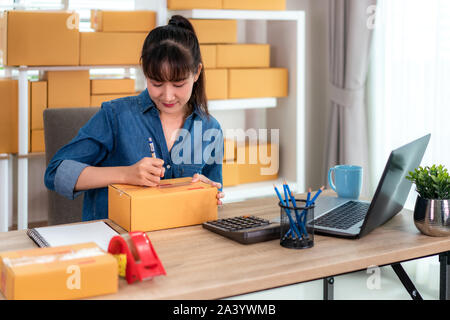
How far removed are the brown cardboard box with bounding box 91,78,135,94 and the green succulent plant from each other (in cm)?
166

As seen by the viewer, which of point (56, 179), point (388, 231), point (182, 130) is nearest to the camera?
point (388, 231)

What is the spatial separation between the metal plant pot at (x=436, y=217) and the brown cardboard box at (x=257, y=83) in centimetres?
157

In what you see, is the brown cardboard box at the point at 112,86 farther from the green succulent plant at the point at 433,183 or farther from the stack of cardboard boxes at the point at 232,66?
the green succulent plant at the point at 433,183

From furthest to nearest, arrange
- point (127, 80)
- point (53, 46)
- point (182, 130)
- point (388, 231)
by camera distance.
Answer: point (127, 80), point (53, 46), point (182, 130), point (388, 231)

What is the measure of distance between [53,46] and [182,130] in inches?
44.0

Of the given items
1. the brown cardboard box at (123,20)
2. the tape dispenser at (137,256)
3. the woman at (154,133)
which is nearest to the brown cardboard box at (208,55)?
the brown cardboard box at (123,20)

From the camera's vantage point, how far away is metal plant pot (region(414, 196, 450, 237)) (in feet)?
4.51

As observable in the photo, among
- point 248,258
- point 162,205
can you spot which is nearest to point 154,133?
point 162,205

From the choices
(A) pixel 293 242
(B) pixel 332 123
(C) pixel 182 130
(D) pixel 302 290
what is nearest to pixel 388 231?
(A) pixel 293 242

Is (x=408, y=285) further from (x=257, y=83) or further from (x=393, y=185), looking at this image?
(x=257, y=83)

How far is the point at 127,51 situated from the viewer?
8.86ft

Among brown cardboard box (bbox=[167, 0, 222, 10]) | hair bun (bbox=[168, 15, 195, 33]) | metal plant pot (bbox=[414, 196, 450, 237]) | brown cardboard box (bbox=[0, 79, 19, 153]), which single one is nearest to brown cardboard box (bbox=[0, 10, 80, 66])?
brown cardboard box (bbox=[0, 79, 19, 153])

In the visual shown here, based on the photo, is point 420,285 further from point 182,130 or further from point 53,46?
point 53,46
